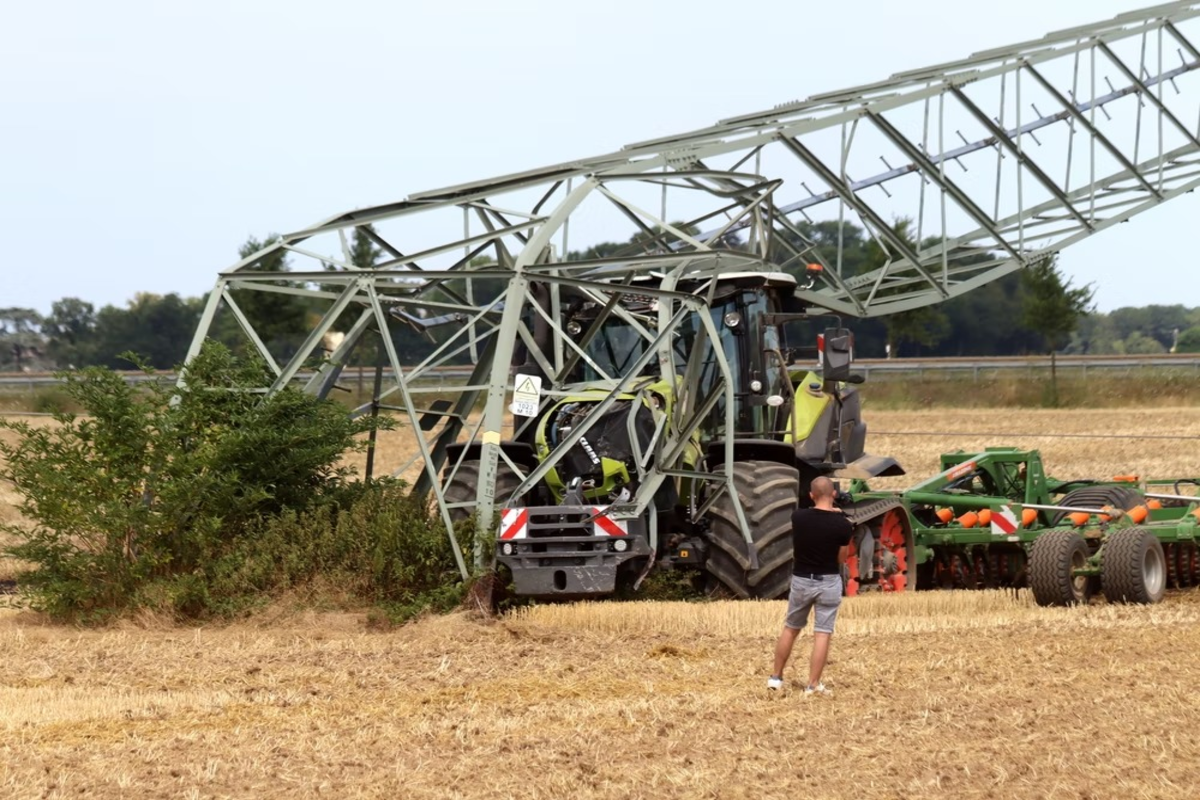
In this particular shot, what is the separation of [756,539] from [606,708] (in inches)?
160

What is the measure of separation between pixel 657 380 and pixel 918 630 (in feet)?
10.6

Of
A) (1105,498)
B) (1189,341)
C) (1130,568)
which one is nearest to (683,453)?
(1130,568)

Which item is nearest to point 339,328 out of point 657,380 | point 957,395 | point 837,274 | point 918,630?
point 957,395

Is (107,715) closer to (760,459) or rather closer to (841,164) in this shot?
(760,459)

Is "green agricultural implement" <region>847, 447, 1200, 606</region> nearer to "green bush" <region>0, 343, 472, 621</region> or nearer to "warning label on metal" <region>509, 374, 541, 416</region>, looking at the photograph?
"warning label on metal" <region>509, 374, 541, 416</region>

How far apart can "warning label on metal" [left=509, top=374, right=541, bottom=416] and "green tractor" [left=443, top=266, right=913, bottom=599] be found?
30 millimetres

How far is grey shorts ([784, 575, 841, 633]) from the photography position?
9.32 metres

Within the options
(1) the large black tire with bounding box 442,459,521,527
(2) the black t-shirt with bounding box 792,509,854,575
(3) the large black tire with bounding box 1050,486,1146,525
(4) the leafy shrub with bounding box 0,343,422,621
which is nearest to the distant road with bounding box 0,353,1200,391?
(3) the large black tire with bounding box 1050,486,1146,525

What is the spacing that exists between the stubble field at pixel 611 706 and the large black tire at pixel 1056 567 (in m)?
0.16

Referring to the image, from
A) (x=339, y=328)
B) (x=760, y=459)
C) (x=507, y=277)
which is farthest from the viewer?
(x=339, y=328)

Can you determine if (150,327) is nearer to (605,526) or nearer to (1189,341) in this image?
(605,526)

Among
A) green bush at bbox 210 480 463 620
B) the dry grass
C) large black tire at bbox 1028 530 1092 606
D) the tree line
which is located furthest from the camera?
the tree line

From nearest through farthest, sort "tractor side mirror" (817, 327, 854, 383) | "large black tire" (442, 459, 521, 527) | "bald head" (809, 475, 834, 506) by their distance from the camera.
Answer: "bald head" (809, 475, 834, 506) → "tractor side mirror" (817, 327, 854, 383) → "large black tire" (442, 459, 521, 527)

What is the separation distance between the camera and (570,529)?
41.0 ft
